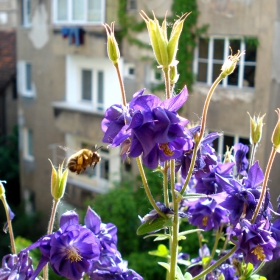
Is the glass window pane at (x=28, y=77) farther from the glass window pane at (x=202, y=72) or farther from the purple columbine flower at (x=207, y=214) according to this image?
the purple columbine flower at (x=207, y=214)

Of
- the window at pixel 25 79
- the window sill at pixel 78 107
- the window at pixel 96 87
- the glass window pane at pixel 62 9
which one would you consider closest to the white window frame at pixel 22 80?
the window at pixel 25 79

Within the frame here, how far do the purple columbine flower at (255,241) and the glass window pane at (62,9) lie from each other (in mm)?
10010

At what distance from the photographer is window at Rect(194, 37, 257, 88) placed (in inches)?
310

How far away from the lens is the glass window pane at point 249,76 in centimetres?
792

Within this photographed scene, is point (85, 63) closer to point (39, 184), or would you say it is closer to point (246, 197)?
point (39, 184)

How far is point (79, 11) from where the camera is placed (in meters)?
10.3

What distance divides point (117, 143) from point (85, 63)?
9748 mm

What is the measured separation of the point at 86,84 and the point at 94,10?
1.80 metres

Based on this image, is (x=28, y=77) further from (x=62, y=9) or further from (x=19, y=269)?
(x=19, y=269)

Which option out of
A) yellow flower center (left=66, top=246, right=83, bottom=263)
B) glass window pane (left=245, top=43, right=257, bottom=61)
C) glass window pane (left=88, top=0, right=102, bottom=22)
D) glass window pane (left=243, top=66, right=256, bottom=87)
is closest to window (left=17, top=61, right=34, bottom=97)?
glass window pane (left=88, top=0, right=102, bottom=22)

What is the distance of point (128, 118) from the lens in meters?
1.16

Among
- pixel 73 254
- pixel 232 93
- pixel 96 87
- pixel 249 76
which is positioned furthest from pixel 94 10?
pixel 73 254

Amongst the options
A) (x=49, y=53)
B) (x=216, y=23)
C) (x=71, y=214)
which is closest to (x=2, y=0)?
(x=49, y=53)

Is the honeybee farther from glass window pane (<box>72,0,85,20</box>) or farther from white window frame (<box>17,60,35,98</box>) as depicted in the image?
white window frame (<box>17,60,35,98</box>)
